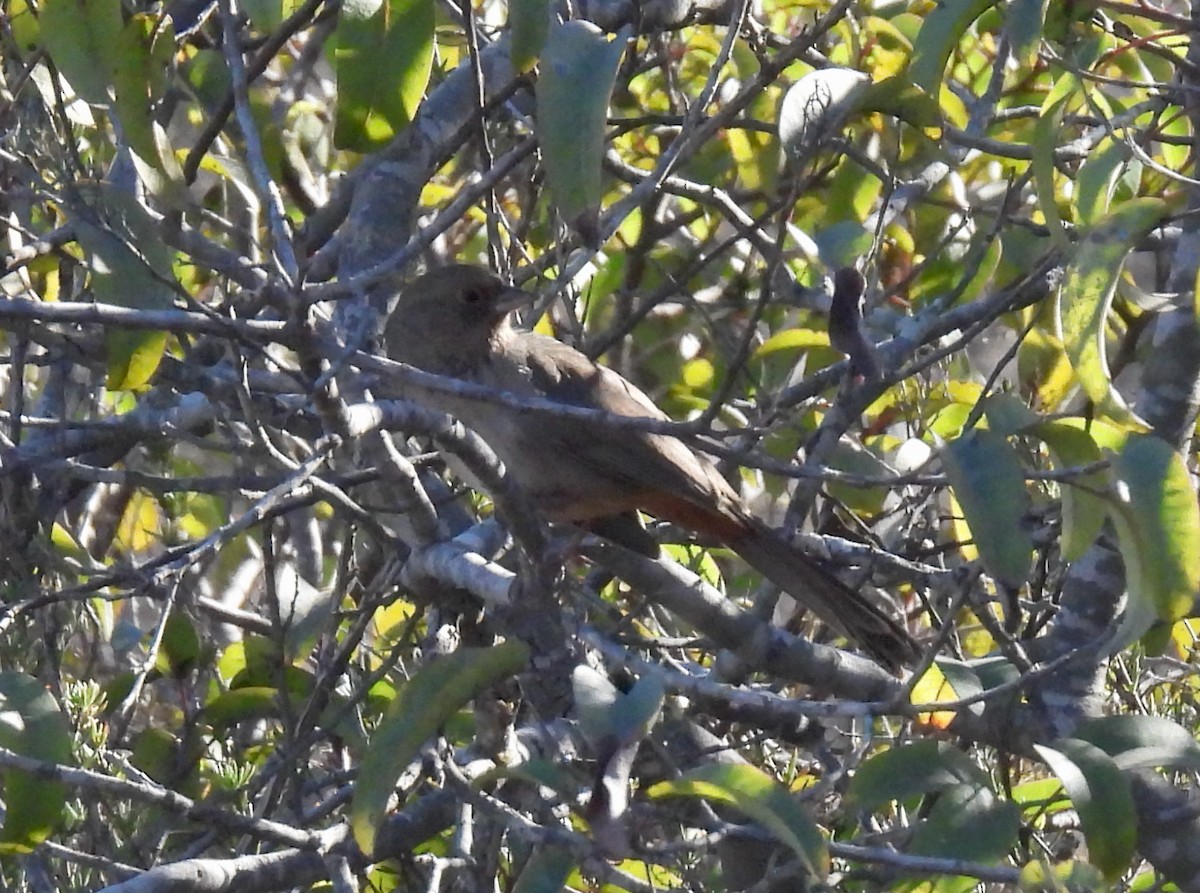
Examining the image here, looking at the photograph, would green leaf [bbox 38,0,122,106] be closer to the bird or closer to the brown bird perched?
the bird

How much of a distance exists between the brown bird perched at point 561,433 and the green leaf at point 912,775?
1681mm

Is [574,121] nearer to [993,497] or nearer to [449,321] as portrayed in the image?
[993,497]

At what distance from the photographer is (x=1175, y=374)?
3.88 meters

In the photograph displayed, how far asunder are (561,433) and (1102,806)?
2474 mm

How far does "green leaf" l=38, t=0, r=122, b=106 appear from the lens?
281 centimetres

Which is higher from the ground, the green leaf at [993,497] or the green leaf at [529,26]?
the green leaf at [529,26]

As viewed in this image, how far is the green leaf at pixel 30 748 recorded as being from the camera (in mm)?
2547

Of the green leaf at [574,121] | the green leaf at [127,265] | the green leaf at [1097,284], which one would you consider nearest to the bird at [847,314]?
the green leaf at [1097,284]

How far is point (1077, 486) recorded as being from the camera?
2.31m

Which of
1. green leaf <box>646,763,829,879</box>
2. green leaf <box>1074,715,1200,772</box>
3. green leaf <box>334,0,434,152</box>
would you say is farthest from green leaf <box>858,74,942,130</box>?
green leaf <box>646,763,829,879</box>

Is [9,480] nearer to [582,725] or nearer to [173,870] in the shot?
[173,870]

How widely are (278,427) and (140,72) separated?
5.13 feet

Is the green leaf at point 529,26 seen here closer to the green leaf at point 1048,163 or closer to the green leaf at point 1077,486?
the green leaf at point 1048,163

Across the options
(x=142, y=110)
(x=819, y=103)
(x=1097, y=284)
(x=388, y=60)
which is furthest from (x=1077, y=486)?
(x=142, y=110)
